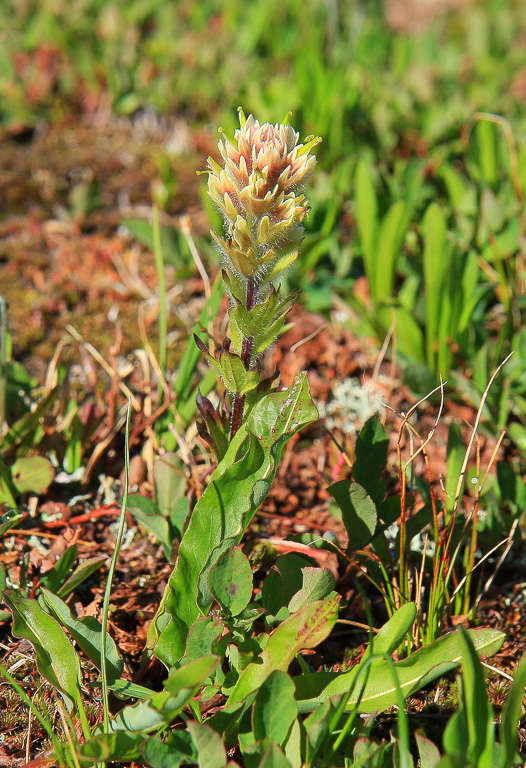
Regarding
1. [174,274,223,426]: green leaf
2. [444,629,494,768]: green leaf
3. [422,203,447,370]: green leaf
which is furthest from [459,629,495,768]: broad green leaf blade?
[422,203,447,370]: green leaf

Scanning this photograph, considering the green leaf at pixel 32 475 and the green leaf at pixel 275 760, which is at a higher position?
the green leaf at pixel 32 475

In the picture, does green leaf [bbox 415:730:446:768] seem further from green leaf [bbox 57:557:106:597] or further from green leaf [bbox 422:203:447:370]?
green leaf [bbox 422:203:447:370]

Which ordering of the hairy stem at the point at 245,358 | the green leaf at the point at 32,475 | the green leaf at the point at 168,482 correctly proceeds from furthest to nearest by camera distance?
the green leaf at the point at 32,475, the green leaf at the point at 168,482, the hairy stem at the point at 245,358

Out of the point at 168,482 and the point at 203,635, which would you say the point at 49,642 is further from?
the point at 168,482

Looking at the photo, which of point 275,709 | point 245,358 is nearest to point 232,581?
point 275,709

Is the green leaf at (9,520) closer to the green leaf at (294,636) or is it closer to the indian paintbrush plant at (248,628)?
the indian paintbrush plant at (248,628)

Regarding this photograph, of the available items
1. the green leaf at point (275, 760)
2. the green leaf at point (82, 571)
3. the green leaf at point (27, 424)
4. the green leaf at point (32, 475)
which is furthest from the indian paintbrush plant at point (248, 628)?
the green leaf at point (27, 424)
